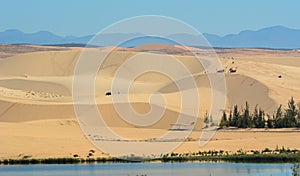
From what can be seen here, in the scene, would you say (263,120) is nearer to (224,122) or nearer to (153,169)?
(224,122)

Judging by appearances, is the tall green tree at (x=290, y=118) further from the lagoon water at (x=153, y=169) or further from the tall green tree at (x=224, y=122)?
the lagoon water at (x=153, y=169)

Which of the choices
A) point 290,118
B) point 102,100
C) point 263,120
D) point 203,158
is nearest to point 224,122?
point 263,120

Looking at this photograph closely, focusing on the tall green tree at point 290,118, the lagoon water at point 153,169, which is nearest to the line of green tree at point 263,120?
the tall green tree at point 290,118

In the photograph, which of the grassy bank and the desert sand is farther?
the desert sand

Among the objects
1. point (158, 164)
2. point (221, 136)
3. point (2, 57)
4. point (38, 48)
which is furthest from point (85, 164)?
point (38, 48)

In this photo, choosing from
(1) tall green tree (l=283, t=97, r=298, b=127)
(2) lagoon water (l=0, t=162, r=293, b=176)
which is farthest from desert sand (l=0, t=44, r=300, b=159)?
(2) lagoon water (l=0, t=162, r=293, b=176)

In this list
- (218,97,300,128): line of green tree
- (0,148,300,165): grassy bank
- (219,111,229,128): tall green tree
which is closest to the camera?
(0,148,300,165): grassy bank

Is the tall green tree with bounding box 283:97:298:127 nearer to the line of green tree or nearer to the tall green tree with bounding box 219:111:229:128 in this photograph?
the line of green tree
